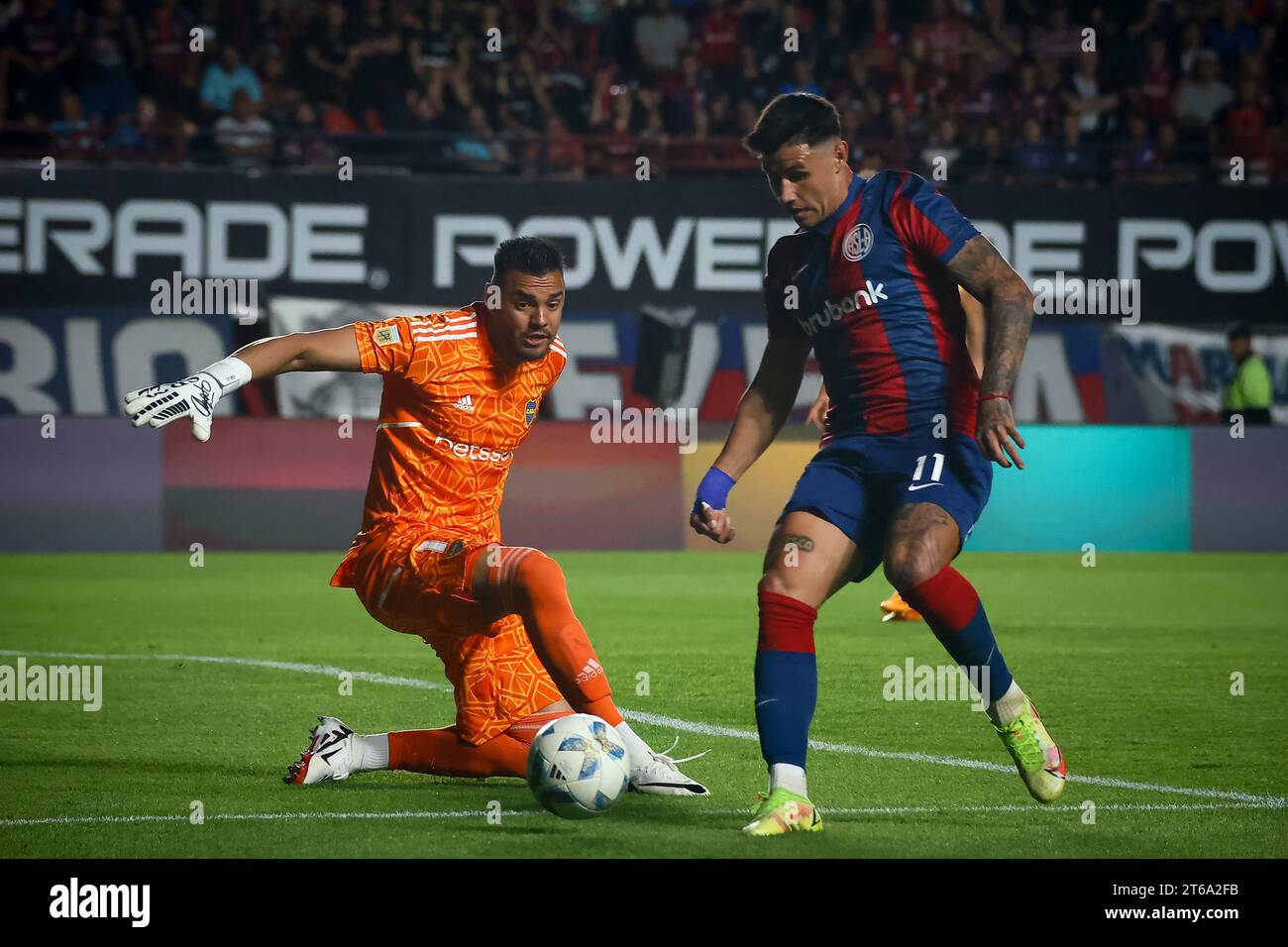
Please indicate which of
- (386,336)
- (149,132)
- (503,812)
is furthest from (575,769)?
(149,132)

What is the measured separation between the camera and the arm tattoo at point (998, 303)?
533 centimetres

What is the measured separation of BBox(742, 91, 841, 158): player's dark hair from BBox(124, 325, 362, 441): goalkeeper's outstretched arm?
1.42 metres

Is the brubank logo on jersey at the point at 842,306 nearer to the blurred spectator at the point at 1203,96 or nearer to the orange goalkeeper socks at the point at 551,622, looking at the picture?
the orange goalkeeper socks at the point at 551,622

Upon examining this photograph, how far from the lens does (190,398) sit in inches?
203

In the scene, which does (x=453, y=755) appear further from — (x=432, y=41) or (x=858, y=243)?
(x=432, y=41)

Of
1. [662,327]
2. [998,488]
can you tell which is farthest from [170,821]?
[662,327]

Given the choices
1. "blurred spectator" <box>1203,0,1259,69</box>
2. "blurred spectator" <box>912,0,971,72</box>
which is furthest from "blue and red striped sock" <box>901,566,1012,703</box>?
"blurred spectator" <box>1203,0,1259,69</box>

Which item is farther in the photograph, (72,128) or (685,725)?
(72,128)

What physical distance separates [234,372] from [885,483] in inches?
78.7

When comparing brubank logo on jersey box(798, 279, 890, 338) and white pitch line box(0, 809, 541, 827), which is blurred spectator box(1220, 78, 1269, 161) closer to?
brubank logo on jersey box(798, 279, 890, 338)

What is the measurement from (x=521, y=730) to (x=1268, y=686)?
4226 millimetres

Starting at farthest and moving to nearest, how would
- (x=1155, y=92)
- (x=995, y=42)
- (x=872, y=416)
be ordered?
1. (x=995, y=42)
2. (x=1155, y=92)
3. (x=872, y=416)

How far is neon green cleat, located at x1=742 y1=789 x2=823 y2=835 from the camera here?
512 cm

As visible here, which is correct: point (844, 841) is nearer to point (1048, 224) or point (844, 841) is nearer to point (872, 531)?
point (872, 531)
